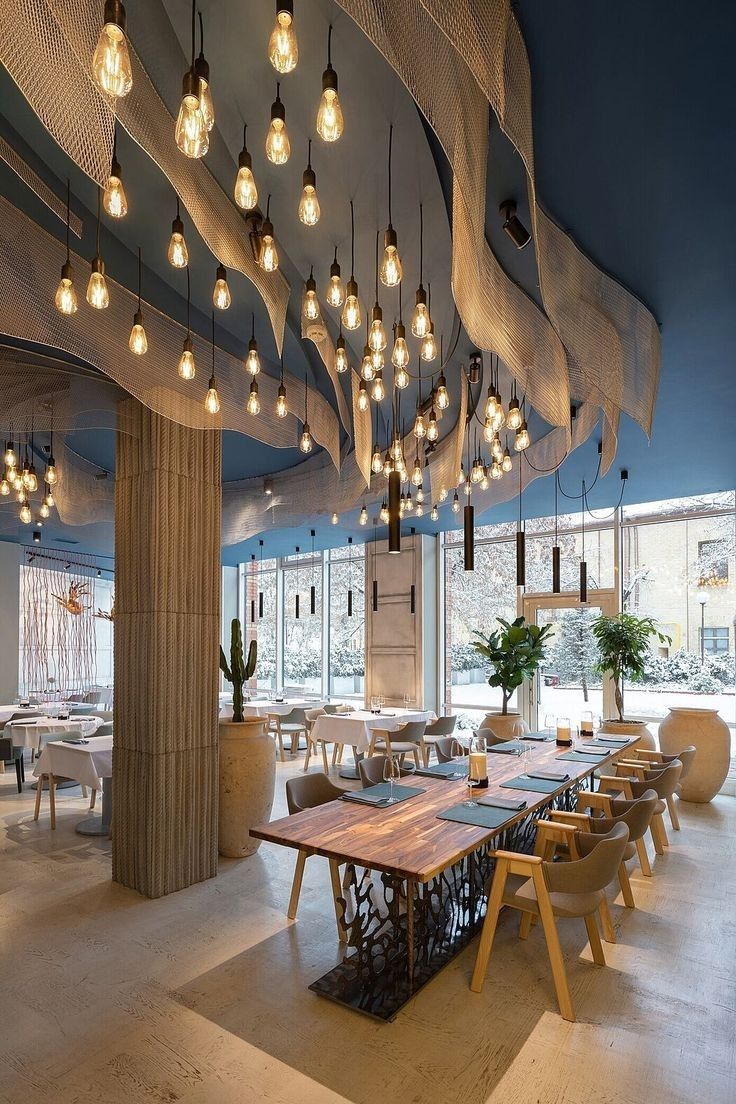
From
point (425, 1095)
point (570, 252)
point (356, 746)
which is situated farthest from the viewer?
point (356, 746)

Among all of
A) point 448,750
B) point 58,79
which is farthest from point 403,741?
point 58,79

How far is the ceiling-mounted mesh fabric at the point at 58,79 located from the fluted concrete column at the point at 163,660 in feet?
9.31

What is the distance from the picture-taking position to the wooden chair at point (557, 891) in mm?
2965

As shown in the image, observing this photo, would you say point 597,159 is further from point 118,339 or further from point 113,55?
point 118,339

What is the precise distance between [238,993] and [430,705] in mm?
7610

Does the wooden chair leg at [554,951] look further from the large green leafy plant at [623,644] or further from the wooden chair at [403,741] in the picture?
the large green leafy plant at [623,644]

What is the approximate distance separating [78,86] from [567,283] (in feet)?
7.99

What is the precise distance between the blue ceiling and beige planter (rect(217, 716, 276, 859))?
10.3ft

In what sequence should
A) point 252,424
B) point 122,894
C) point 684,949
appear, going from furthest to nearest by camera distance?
point 252,424, point 122,894, point 684,949

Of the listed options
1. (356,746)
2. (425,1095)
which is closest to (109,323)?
(425,1095)

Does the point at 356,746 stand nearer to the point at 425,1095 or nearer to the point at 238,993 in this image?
the point at 238,993

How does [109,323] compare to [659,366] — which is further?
[659,366]

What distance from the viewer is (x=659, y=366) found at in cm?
452

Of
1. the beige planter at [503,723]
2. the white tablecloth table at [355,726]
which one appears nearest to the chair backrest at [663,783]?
the beige planter at [503,723]
